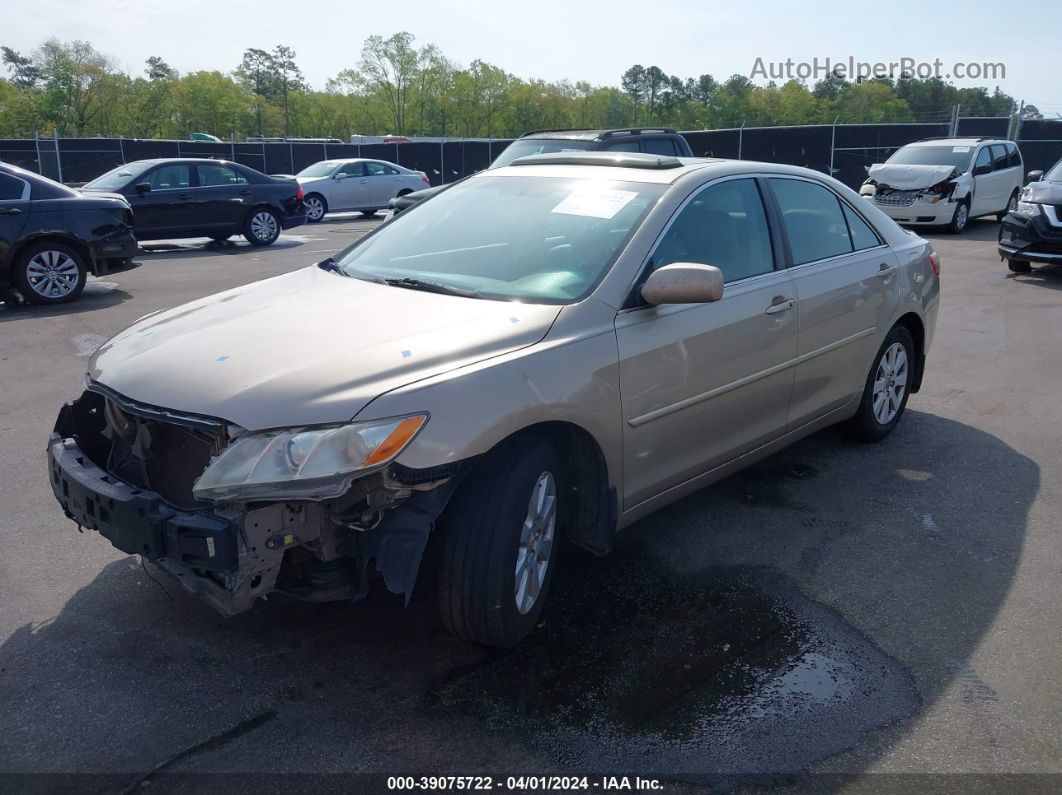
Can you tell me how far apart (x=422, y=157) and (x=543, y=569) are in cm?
3024

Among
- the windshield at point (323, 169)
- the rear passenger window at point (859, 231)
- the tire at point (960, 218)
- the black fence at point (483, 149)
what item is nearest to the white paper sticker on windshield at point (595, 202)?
the rear passenger window at point (859, 231)

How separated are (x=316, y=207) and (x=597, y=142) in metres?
12.2

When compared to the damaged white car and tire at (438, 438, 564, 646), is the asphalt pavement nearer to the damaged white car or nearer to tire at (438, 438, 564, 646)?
tire at (438, 438, 564, 646)

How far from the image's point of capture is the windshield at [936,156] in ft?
57.4

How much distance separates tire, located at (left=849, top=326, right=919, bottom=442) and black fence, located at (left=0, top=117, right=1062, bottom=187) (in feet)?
73.3

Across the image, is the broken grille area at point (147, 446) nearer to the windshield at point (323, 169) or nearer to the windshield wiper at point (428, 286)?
the windshield wiper at point (428, 286)

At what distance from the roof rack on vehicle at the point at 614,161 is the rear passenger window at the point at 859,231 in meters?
1.33

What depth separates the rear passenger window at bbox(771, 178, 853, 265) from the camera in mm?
4750

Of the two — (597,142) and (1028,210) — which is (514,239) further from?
(1028,210)

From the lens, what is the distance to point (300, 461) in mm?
2812

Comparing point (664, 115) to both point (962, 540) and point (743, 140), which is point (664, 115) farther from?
point (962, 540)

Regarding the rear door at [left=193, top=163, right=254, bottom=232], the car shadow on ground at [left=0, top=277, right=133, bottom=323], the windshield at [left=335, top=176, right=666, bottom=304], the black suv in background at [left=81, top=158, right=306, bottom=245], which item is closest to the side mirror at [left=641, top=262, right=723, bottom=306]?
the windshield at [left=335, top=176, right=666, bottom=304]

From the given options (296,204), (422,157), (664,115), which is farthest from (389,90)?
(296,204)

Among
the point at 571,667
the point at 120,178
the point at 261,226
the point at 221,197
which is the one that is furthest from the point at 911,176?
the point at 571,667
